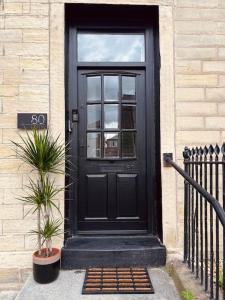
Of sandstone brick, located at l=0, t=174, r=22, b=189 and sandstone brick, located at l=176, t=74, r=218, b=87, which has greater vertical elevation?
sandstone brick, located at l=176, t=74, r=218, b=87

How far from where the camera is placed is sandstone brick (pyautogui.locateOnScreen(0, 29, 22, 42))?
3168mm

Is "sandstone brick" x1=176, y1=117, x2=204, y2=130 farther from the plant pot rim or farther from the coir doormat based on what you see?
the plant pot rim

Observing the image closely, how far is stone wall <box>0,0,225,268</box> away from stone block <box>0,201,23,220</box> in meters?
0.01

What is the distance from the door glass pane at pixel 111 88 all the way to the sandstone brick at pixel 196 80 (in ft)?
2.32

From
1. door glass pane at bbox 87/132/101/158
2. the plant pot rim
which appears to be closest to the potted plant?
the plant pot rim

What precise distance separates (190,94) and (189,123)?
1.07 feet

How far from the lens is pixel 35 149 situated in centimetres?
280

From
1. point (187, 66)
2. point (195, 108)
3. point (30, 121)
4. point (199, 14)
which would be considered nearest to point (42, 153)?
point (30, 121)

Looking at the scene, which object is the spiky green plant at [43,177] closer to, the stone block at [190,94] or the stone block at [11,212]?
the stone block at [11,212]

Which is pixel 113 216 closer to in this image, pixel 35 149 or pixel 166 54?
pixel 35 149

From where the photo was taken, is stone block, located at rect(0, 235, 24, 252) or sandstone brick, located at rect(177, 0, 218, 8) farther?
sandstone brick, located at rect(177, 0, 218, 8)

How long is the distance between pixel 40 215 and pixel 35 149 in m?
0.74

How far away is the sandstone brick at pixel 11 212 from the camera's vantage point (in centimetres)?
307

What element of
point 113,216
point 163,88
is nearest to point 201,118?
point 163,88
